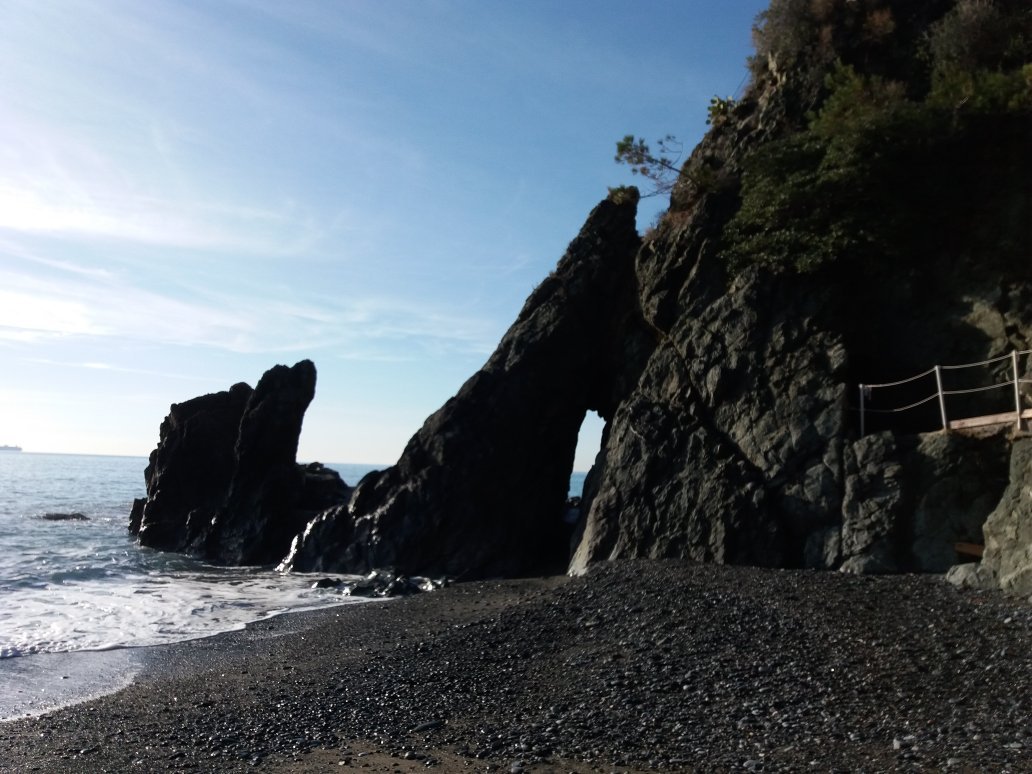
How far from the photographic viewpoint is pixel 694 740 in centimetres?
909

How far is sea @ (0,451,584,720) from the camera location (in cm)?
1455

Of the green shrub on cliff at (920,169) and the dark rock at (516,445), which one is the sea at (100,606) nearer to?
the dark rock at (516,445)

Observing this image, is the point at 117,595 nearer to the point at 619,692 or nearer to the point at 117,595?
the point at 117,595

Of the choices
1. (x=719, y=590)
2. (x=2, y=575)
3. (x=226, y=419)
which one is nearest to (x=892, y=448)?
(x=719, y=590)

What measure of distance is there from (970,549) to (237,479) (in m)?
27.3

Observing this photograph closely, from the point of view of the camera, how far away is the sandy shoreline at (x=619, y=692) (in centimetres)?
895

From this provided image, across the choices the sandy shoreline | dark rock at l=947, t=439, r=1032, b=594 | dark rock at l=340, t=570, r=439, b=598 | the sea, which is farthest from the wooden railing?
the sea

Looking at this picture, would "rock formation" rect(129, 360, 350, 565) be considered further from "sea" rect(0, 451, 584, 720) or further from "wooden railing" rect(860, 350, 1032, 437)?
"wooden railing" rect(860, 350, 1032, 437)

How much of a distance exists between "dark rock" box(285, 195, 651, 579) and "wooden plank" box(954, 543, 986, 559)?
10.0 metres

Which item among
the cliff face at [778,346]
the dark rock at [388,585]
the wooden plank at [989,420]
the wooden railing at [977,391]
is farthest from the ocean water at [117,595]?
the wooden plank at [989,420]

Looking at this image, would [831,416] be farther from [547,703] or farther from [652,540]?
[547,703]

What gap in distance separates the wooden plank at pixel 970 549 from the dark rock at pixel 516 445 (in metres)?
10.0

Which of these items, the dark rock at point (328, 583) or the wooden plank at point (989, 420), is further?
the dark rock at point (328, 583)

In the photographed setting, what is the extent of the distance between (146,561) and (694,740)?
88.8ft
